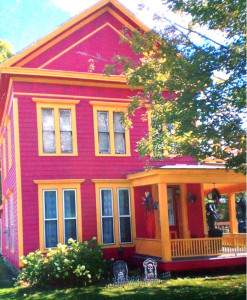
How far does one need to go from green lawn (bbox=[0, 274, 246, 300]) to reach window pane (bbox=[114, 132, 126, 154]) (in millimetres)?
5781

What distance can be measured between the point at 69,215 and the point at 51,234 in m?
0.97

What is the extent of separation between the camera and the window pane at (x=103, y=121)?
17453 millimetres

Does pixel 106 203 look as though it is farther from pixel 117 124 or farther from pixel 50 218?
pixel 117 124

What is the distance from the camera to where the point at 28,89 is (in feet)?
53.5

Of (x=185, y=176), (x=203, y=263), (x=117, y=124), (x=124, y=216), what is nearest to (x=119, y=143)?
(x=117, y=124)

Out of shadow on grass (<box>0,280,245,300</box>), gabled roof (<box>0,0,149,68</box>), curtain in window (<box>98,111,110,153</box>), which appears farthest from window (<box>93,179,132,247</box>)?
gabled roof (<box>0,0,149,68</box>)

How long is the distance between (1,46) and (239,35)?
26.6 metres

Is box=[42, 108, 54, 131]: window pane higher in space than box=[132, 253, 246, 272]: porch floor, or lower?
higher

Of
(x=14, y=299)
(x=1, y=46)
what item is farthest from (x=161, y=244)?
(x=1, y=46)

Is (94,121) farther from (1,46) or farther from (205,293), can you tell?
(1,46)

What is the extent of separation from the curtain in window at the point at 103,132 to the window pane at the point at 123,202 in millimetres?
1763

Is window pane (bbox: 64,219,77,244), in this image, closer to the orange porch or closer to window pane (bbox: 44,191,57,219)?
window pane (bbox: 44,191,57,219)

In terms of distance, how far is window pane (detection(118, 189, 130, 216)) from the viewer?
17.2 metres

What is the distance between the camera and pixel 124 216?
56.5ft
